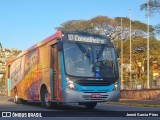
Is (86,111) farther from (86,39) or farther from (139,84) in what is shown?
(139,84)

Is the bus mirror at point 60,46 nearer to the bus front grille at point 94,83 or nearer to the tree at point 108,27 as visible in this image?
the bus front grille at point 94,83

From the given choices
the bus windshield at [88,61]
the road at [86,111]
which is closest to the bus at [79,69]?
the bus windshield at [88,61]

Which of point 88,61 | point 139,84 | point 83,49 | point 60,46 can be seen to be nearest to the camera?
point 88,61

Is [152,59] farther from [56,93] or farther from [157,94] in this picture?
[56,93]

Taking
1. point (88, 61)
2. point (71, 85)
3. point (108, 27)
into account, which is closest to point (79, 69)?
point (88, 61)

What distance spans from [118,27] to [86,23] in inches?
241

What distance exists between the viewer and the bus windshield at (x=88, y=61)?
1581cm

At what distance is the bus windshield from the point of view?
15.8m

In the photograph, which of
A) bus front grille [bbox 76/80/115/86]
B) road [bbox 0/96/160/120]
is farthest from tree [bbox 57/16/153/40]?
bus front grille [bbox 76/80/115/86]

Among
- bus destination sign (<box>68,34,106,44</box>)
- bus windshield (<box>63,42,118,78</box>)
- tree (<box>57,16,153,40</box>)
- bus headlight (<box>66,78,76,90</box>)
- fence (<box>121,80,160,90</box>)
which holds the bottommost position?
fence (<box>121,80,160,90</box>)

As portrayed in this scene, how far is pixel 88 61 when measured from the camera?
15.9 m

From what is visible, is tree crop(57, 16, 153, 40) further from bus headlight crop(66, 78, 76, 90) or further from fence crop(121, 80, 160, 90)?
bus headlight crop(66, 78, 76, 90)

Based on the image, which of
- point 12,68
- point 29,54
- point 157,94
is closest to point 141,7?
point 157,94

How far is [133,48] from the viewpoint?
245ft
